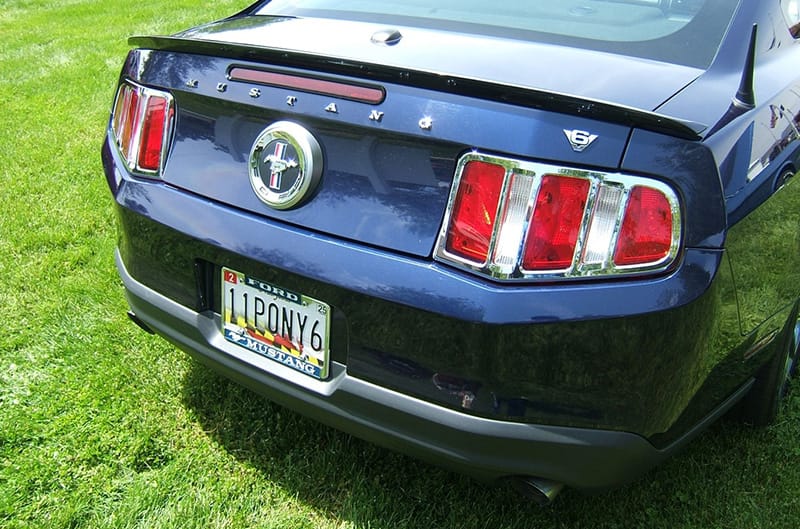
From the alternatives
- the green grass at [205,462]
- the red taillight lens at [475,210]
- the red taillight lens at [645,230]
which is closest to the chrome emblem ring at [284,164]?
the red taillight lens at [475,210]

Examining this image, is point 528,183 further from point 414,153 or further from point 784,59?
point 784,59

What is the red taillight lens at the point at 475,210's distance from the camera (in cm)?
153

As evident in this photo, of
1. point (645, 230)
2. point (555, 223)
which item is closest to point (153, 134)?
point (555, 223)

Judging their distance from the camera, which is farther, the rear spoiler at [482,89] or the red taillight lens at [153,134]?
the red taillight lens at [153,134]

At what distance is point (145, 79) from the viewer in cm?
212

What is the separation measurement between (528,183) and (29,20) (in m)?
11.4

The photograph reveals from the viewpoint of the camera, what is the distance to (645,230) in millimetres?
1483

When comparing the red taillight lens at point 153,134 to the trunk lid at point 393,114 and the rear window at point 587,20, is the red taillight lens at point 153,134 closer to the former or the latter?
the trunk lid at point 393,114

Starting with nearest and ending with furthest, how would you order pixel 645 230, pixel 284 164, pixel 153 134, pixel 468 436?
pixel 645 230, pixel 468 436, pixel 284 164, pixel 153 134

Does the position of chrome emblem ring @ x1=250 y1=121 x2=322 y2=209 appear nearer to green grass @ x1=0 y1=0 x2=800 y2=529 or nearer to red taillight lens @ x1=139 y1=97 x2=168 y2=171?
red taillight lens @ x1=139 y1=97 x2=168 y2=171

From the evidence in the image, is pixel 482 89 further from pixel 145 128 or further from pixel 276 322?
pixel 145 128

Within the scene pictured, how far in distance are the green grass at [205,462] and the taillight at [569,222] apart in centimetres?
93

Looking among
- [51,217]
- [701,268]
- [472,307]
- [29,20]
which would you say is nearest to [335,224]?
[472,307]

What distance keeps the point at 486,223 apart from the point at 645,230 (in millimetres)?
318
